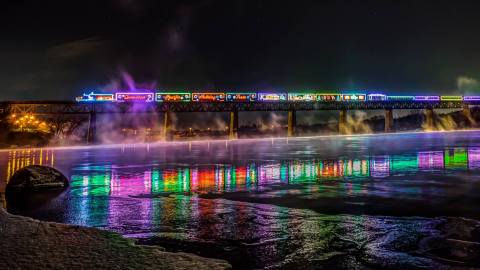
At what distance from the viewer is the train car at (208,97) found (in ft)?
471

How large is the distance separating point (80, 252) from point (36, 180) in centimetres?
1270

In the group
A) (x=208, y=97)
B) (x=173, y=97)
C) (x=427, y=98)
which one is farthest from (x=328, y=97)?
(x=173, y=97)

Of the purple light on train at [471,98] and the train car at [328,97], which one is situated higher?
the purple light on train at [471,98]

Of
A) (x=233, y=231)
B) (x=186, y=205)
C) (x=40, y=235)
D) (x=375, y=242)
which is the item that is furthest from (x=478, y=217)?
(x=40, y=235)

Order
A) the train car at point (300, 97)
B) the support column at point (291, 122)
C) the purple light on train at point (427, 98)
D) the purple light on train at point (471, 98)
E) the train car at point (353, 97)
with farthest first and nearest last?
the purple light on train at point (471, 98) → the purple light on train at point (427, 98) → the train car at point (353, 97) → the train car at point (300, 97) → the support column at point (291, 122)

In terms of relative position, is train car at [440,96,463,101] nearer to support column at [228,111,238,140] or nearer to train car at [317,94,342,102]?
train car at [317,94,342,102]

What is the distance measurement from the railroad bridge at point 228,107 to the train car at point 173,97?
2.79 m

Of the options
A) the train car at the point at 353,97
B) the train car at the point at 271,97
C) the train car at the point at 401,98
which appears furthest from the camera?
A: the train car at the point at 401,98

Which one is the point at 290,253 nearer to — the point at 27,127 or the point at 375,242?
the point at 375,242

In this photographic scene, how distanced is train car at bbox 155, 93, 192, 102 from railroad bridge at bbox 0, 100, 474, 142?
2787 mm

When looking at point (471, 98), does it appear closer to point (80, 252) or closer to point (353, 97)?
point (353, 97)

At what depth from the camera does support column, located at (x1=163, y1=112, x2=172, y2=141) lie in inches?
5096

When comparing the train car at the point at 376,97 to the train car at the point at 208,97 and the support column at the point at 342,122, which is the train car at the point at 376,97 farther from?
the train car at the point at 208,97

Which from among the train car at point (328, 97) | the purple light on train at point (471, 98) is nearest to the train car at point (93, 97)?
the train car at point (328, 97)
